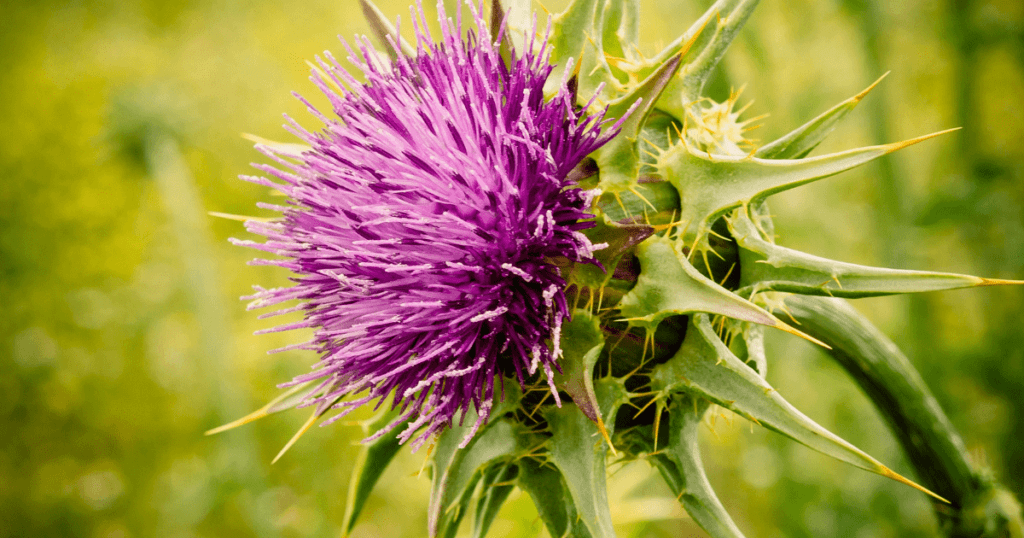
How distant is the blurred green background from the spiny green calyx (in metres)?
0.28

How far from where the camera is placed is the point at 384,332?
1457 millimetres

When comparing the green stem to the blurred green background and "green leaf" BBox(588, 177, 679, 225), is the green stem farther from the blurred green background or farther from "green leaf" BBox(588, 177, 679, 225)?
"green leaf" BBox(588, 177, 679, 225)

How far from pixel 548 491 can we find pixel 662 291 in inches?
24.6

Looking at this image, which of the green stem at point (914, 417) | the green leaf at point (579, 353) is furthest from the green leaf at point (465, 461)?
the green stem at point (914, 417)

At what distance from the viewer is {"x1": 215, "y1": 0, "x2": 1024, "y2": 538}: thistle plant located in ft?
4.42

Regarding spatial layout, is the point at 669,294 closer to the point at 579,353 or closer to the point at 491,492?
the point at 579,353

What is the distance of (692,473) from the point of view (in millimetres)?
1397

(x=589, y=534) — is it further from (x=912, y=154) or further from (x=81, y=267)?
(x=81, y=267)

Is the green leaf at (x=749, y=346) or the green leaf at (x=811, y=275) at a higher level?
the green leaf at (x=811, y=275)

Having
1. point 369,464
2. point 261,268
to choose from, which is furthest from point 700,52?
point 261,268

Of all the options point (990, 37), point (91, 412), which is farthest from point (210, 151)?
point (990, 37)

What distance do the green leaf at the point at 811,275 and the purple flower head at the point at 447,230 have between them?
0.37 m

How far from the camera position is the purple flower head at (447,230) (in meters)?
1.38

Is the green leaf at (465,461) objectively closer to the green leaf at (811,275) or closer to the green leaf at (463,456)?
the green leaf at (463,456)
